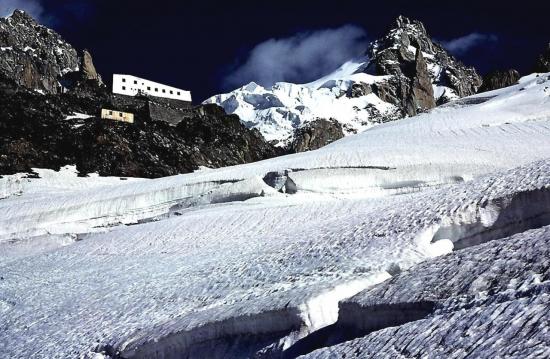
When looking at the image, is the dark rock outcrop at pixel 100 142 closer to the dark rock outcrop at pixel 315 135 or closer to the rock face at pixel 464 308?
the rock face at pixel 464 308

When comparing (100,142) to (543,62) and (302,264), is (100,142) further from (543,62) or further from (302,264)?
(543,62)

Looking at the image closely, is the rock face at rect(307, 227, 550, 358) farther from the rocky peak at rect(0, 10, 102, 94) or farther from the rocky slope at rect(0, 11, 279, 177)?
the rocky peak at rect(0, 10, 102, 94)

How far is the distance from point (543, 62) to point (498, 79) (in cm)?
1370

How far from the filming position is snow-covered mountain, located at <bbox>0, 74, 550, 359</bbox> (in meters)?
6.84

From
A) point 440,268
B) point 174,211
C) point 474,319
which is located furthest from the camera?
point 174,211

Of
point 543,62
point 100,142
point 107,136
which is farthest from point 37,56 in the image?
point 543,62

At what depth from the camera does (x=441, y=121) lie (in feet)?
144

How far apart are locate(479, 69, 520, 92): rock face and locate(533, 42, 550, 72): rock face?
847 cm

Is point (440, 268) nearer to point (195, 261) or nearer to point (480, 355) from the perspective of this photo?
point (480, 355)

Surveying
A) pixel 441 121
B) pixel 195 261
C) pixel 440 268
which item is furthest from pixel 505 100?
pixel 440 268

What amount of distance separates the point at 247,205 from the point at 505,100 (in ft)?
100

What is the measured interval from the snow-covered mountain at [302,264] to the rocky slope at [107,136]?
89.5 ft

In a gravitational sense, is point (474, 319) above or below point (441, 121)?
below

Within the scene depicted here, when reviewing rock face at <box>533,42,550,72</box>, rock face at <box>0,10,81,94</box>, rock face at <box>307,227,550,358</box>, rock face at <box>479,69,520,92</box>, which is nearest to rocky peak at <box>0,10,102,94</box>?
rock face at <box>0,10,81,94</box>
